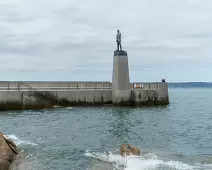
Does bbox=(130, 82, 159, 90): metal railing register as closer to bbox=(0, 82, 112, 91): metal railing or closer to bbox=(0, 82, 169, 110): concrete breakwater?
bbox=(0, 82, 169, 110): concrete breakwater

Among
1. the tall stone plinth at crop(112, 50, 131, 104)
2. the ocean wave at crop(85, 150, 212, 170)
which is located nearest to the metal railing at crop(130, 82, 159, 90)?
the tall stone plinth at crop(112, 50, 131, 104)

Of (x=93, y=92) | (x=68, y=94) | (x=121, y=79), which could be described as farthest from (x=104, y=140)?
(x=93, y=92)

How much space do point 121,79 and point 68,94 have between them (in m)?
7.80

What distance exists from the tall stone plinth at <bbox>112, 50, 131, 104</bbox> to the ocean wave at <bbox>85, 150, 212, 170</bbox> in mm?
29475

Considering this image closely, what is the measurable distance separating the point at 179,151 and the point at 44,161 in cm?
805

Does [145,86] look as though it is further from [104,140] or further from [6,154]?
[6,154]

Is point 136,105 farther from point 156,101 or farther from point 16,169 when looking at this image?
point 16,169

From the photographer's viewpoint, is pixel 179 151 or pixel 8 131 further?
pixel 8 131

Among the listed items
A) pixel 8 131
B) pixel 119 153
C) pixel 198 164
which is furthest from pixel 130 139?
pixel 8 131

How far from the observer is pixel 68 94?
47219mm

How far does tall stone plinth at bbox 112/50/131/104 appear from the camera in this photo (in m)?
47.2

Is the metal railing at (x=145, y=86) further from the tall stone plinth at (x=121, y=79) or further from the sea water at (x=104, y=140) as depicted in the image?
the sea water at (x=104, y=140)

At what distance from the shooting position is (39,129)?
93.7 feet

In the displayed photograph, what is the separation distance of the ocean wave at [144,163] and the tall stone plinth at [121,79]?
29475mm
